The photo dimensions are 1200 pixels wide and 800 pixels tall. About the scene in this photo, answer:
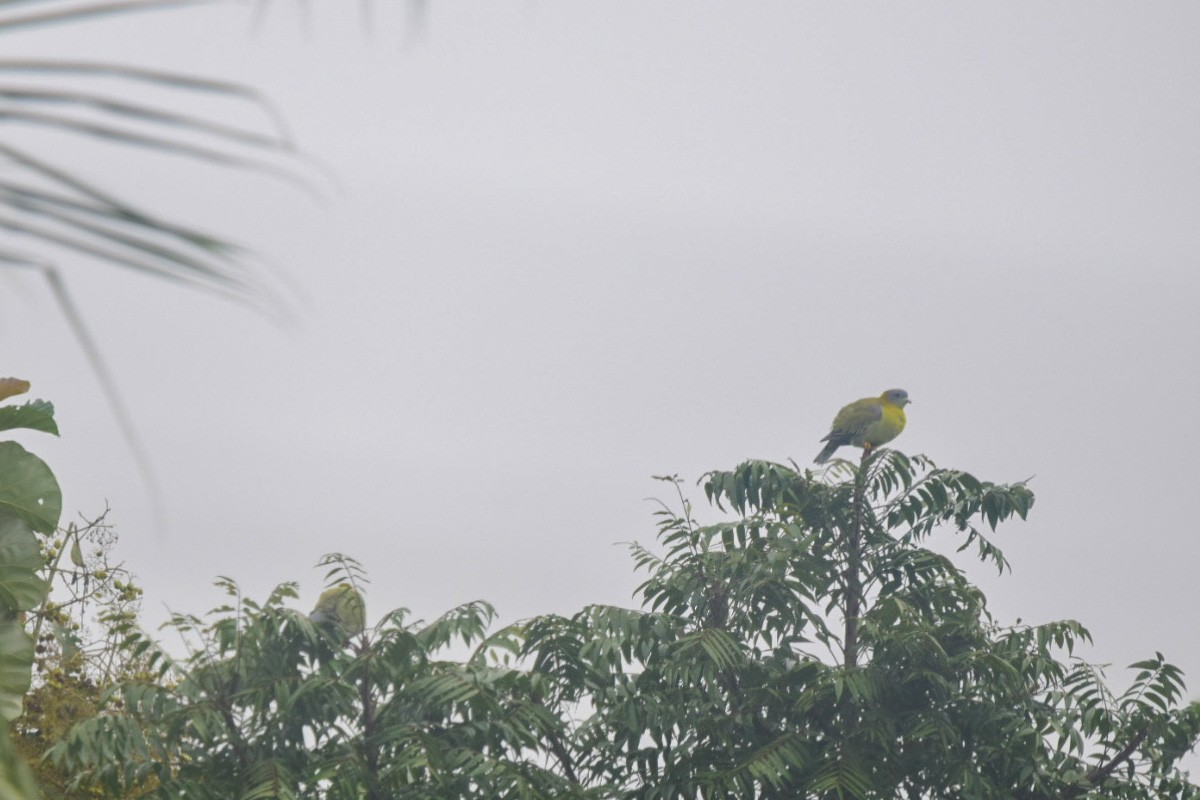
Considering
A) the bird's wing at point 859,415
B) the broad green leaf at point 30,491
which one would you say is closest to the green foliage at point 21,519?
the broad green leaf at point 30,491

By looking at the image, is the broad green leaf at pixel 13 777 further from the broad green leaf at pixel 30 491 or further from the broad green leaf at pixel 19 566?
the broad green leaf at pixel 30 491

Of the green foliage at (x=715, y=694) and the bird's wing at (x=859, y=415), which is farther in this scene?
the bird's wing at (x=859, y=415)

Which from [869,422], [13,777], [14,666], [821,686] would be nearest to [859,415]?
[869,422]

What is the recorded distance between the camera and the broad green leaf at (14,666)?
15.1 ft

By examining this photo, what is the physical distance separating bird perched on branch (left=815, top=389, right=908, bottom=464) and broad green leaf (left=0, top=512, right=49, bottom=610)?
5.08 meters

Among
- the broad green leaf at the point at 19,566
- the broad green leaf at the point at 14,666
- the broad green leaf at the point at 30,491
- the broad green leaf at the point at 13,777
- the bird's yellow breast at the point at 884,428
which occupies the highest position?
the bird's yellow breast at the point at 884,428

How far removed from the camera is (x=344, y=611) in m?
6.31

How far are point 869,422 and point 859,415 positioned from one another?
87 millimetres

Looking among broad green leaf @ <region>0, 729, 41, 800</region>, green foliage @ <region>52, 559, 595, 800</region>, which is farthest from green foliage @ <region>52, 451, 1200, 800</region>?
broad green leaf @ <region>0, 729, 41, 800</region>

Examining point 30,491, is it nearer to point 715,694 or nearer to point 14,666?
point 14,666

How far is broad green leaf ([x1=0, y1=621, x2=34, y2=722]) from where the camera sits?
4.59m

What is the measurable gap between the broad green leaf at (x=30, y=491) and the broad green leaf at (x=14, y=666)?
419 mm

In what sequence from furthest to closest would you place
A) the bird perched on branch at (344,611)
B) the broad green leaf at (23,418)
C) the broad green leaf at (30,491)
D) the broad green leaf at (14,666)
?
the bird perched on branch at (344,611)
the broad green leaf at (23,418)
the broad green leaf at (30,491)
the broad green leaf at (14,666)

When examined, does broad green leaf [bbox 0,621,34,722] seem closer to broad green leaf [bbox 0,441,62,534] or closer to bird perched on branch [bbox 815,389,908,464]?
broad green leaf [bbox 0,441,62,534]
